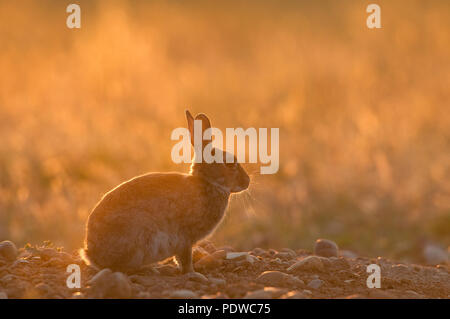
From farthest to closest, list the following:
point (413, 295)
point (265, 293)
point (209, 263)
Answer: point (209, 263) < point (413, 295) < point (265, 293)

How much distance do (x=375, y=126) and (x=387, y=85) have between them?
261cm

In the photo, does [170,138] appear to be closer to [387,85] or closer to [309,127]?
[309,127]

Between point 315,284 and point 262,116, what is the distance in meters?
7.75

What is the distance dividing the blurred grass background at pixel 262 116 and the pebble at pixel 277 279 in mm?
1295

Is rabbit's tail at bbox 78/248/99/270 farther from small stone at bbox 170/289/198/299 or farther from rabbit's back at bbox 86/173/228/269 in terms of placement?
small stone at bbox 170/289/198/299

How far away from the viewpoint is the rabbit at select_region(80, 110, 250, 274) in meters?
5.27

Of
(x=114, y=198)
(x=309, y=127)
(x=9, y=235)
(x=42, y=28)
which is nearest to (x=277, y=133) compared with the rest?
(x=309, y=127)

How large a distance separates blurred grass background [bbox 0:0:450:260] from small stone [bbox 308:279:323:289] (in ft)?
4.49

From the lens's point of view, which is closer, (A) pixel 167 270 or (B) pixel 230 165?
(A) pixel 167 270

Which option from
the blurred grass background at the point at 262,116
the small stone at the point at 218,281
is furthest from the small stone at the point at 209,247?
the small stone at the point at 218,281

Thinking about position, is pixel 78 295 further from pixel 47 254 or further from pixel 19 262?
pixel 47 254

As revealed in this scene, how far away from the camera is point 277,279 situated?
17.0 feet

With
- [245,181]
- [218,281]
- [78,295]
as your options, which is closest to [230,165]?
[245,181]

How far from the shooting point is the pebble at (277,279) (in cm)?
514
